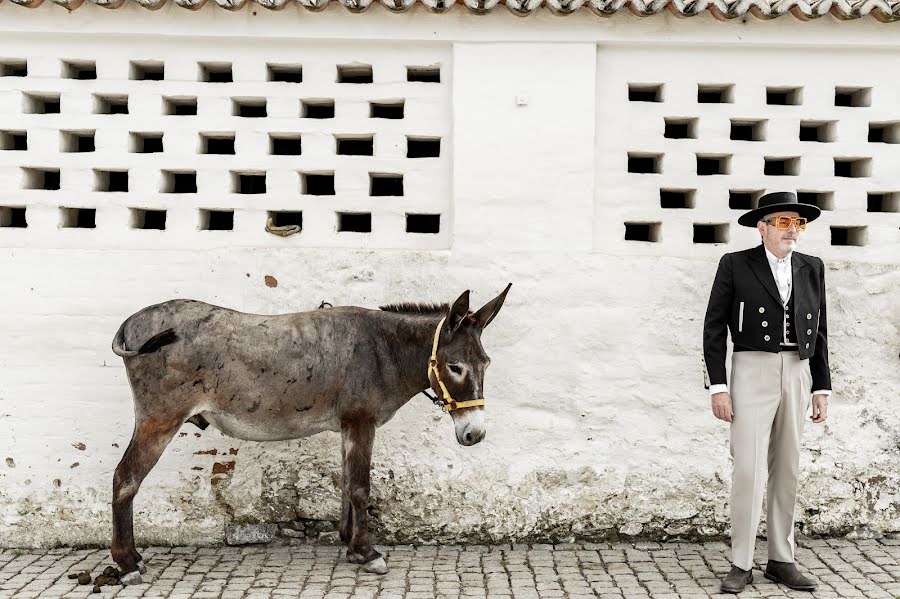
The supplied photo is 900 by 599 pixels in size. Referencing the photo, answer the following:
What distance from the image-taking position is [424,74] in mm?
6066

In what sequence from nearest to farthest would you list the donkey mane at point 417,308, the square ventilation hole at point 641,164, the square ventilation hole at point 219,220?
1. the donkey mane at point 417,308
2. the square ventilation hole at point 219,220
3. the square ventilation hole at point 641,164

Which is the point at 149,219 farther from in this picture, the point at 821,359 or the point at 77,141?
the point at 821,359

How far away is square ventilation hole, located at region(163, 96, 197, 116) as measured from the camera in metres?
5.93

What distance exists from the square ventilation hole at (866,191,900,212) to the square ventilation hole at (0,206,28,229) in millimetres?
6071

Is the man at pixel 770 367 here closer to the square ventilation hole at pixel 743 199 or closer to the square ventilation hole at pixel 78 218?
the square ventilation hole at pixel 743 199

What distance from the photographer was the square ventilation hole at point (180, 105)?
19.5 ft

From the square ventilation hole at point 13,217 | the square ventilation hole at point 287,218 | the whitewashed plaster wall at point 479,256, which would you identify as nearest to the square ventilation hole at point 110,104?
the whitewashed plaster wall at point 479,256

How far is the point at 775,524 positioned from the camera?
497cm

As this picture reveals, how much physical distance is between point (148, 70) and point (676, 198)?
397 centimetres

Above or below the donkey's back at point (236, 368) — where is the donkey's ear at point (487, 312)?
above

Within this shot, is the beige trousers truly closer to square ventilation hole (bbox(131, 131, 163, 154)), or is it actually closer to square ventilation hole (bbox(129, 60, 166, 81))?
square ventilation hole (bbox(131, 131, 163, 154))

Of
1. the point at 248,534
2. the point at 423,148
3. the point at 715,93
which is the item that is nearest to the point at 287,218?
the point at 423,148

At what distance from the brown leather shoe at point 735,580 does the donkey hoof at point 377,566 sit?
2.02 metres

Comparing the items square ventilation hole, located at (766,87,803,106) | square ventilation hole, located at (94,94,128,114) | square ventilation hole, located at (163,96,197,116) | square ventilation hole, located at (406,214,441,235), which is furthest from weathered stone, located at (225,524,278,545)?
square ventilation hole, located at (766,87,803,106)
